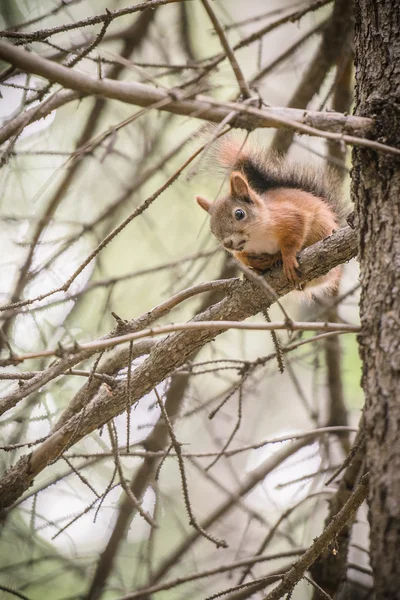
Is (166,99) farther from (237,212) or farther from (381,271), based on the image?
(237,212)

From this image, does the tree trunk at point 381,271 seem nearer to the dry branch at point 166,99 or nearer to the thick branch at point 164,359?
the dry branch at point 166,99

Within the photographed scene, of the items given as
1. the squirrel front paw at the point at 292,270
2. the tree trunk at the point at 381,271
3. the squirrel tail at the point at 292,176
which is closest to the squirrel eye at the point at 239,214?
the squirrel tail at the point at 292,176

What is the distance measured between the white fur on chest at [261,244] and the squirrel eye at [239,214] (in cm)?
10

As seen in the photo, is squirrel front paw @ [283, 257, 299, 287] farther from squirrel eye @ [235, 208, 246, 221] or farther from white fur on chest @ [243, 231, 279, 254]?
squirrel eye @ [235, 208, 246, 221]

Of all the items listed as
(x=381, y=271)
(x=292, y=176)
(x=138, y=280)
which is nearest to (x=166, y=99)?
(x=381, y=271)

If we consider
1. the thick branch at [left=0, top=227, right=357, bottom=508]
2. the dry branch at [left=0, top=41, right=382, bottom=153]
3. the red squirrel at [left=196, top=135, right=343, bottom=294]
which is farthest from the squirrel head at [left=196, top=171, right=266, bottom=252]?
the dry branch at [left=0, top=41, right=382, bottom=153]

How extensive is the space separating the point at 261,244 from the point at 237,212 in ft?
0.59

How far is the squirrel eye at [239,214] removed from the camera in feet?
8.48

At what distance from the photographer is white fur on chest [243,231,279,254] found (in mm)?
2480

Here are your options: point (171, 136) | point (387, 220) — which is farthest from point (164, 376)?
point (171, 136)

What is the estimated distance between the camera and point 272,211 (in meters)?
2.54

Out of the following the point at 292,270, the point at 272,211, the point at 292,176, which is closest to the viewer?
the point at 292,270

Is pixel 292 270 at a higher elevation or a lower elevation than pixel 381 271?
higher

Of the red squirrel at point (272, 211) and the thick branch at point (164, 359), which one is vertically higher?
the red squirrel at point (272, 211)
